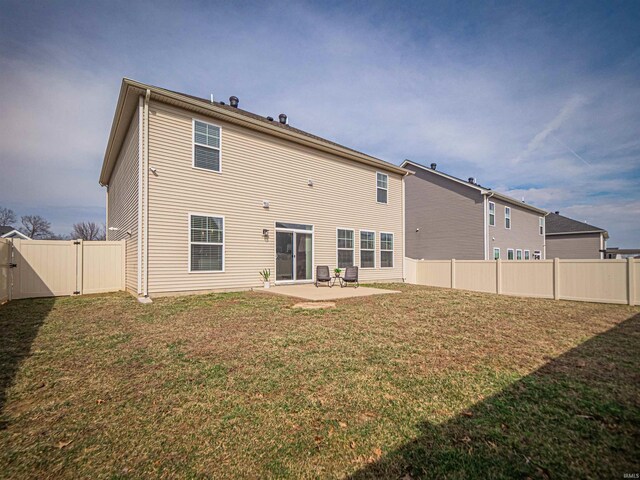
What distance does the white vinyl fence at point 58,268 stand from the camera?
823 centimetres

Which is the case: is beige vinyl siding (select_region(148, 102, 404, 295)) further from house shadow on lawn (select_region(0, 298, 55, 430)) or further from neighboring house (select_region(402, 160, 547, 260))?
neighboring house (select_region(402, 160, 547, 260))

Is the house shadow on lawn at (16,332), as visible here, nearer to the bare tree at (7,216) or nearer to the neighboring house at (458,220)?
the neighboring house at (458,220)

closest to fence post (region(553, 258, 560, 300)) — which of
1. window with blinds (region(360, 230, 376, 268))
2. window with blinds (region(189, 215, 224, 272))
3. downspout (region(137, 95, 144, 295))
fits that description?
window with blinds (region(360, 230, 376, 268))

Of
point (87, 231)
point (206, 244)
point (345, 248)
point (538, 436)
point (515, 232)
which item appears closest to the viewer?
point (538, 436)

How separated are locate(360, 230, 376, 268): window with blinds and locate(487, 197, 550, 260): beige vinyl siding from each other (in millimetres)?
8514

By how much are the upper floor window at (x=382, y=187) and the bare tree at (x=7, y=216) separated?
163 feet

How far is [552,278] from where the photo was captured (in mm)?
9977

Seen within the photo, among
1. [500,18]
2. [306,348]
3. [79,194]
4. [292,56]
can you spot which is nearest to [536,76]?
[500,18]

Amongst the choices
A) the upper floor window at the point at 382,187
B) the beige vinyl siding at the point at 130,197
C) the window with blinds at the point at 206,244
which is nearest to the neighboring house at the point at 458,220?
the upper floor window at the point at 382,187

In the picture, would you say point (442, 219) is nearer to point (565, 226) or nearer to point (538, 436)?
point (565, 226)

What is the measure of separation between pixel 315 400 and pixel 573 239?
3292 cm

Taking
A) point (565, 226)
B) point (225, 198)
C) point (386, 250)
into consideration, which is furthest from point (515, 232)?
point (225, 198)

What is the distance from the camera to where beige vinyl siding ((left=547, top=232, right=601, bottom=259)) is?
25.3 metres

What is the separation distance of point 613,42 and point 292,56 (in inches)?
438
